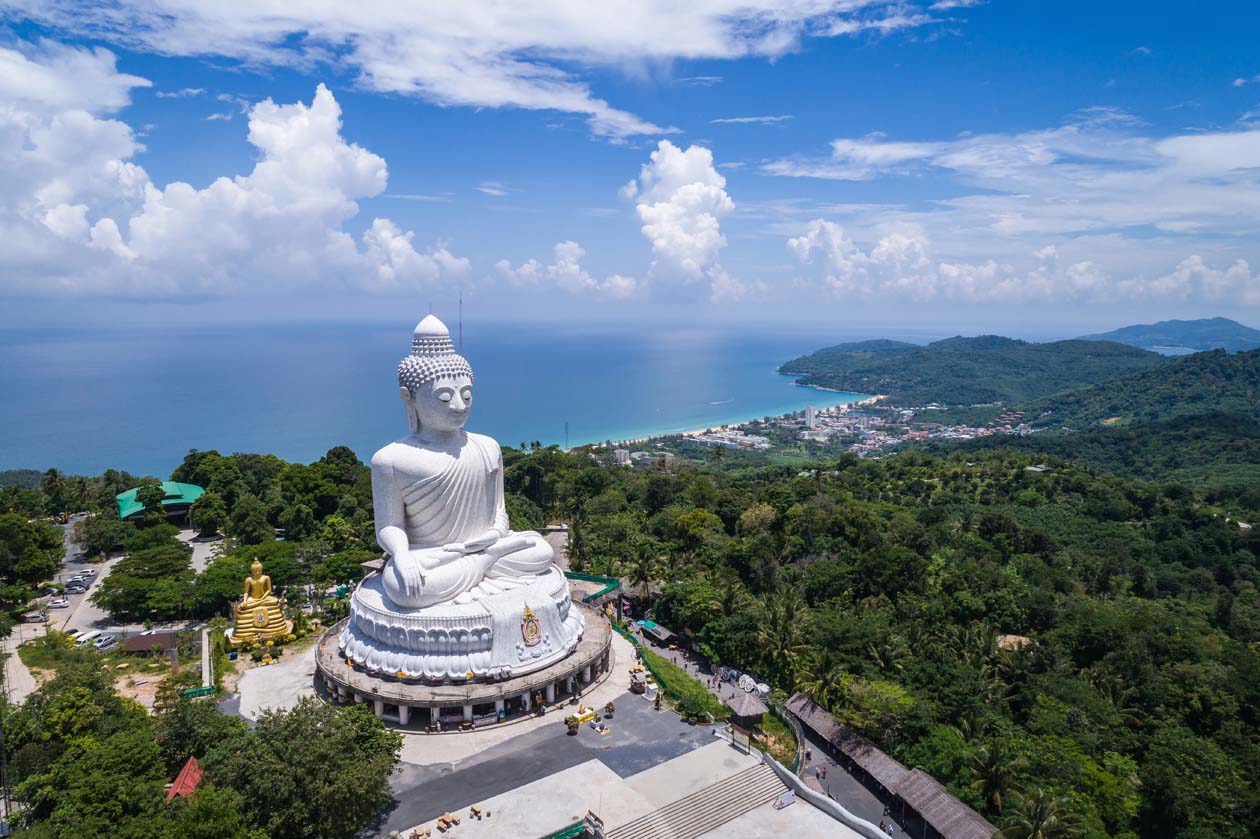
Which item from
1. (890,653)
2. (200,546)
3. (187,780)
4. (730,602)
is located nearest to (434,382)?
(187,780)

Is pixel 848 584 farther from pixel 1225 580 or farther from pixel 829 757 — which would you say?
pixel 1225 580

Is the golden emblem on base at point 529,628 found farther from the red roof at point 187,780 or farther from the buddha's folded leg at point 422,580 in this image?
the red roof at point 187,780

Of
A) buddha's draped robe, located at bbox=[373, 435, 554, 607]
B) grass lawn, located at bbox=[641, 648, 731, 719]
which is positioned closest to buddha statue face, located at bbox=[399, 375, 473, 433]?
buddha's draped robe, located at bbox=[373, 435, 554, 607]

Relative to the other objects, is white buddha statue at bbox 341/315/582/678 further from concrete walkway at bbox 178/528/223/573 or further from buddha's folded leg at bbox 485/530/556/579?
concrete walkway at bbox 178/528/223/573

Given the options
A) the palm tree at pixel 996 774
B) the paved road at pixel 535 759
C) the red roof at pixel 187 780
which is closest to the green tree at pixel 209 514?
the red roof at pixel 187 780

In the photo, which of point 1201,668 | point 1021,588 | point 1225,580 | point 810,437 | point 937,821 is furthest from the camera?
point 810,437

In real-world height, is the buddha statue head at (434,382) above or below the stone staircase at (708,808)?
above

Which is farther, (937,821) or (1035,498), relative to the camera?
(1035,498)

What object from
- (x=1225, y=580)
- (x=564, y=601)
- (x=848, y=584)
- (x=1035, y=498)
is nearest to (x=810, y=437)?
(x=1035, y=498)

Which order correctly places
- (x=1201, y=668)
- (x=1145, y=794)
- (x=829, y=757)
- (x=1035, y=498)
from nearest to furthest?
(x=1145, y=794), (x=829, y=757), (x=1201, y=668), (x=1035, y=498)
